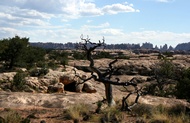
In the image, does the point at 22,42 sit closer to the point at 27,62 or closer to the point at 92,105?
the point at 27,62

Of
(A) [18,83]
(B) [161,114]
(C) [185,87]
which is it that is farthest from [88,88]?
(B) [161,114]

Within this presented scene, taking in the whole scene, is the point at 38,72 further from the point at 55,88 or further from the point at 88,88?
the point at 88,88

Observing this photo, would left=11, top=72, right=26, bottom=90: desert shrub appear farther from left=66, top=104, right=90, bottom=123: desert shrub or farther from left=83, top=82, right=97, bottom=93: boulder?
left=66, top=104, right=90, bottom=123: desert shrub

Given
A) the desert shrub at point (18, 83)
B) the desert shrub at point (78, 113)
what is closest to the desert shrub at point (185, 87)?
the desert shrub at point (78, 113)

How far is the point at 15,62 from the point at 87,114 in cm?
3125

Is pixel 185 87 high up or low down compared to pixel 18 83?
up

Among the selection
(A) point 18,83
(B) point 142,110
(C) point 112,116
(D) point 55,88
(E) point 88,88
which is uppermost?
(C) point 112,116

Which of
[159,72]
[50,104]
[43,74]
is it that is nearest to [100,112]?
[50,104]

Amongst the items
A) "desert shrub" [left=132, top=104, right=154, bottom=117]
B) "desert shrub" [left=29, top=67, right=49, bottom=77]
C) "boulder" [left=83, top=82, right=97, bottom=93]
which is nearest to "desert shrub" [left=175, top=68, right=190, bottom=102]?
"desert shrub" [left=132, top=104, right=154, bottom=117]

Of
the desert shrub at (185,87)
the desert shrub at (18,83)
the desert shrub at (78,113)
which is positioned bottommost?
the desert shrub at (18,83)

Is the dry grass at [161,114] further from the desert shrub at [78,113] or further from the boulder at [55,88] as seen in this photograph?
the boulder at [55,88]

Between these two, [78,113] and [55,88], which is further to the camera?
[55,88]

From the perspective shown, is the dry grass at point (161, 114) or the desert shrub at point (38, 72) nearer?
the dry grass at point (161, 114)

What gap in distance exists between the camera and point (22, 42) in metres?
43.0
